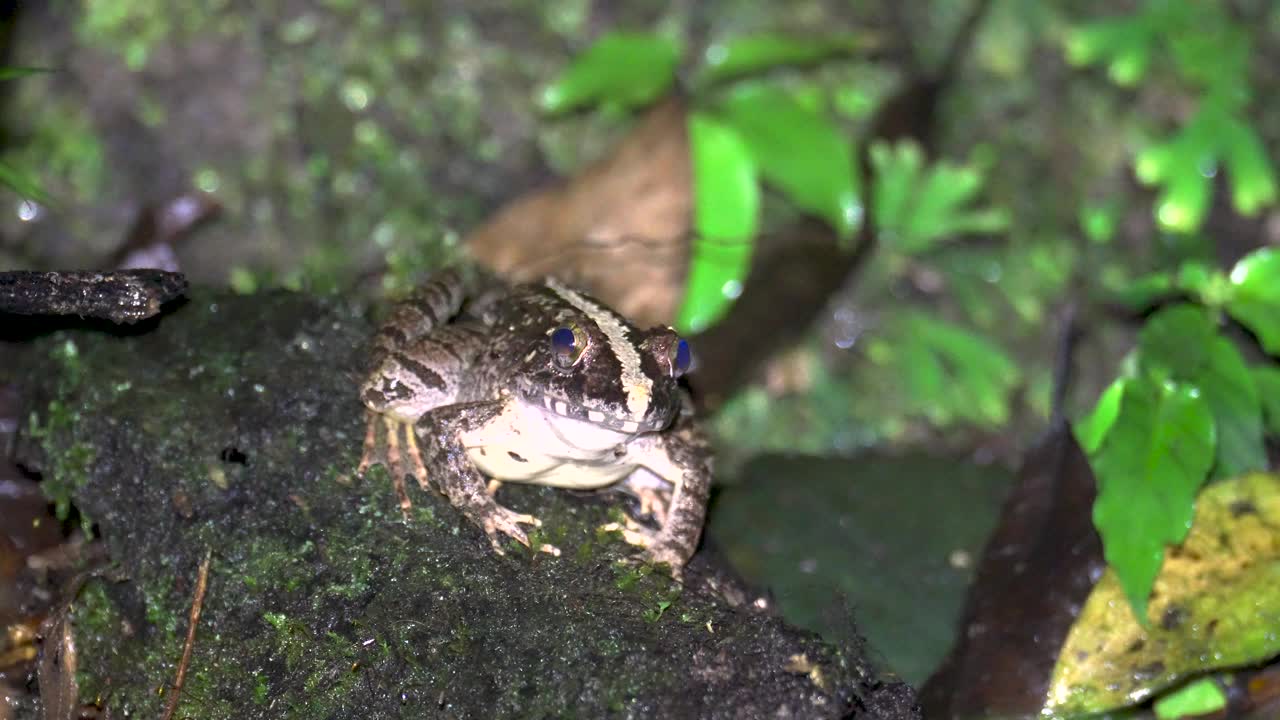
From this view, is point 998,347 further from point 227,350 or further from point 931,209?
point 227,350

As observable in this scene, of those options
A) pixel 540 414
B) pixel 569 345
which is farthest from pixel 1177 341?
pixel 540 414

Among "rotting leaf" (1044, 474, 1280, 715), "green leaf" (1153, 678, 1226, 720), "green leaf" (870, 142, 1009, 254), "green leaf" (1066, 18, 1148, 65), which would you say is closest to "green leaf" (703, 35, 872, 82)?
"green leaf" (870, 142, 1009, 254)

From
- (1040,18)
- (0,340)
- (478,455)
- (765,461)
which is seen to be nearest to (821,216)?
(765,461)

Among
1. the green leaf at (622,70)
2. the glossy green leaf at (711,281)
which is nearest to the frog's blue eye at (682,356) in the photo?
the glossy green leaf at (711,281)

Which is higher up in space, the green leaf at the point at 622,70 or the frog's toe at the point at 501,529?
the green leaf at the point at 622,70

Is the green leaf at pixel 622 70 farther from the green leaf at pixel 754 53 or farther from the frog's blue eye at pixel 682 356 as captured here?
the frog's blue eye at pixel 682 356

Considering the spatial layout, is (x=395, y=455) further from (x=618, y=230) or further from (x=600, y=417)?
(x=618, y=230)

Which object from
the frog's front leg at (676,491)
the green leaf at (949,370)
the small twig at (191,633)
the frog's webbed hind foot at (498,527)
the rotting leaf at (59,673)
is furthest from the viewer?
the green leaf at (949,370)
